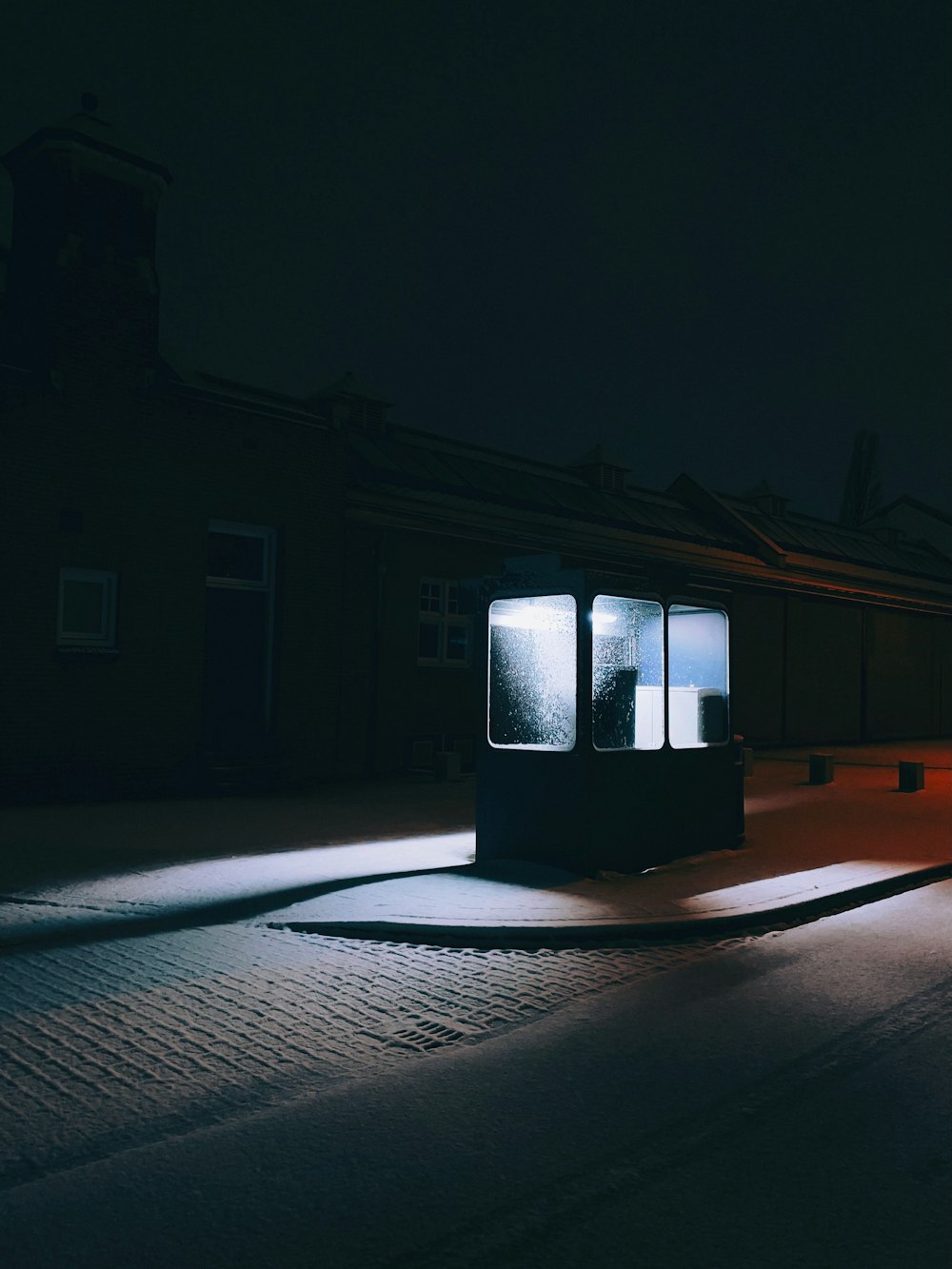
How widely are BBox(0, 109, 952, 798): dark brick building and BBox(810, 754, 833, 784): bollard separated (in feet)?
12.2

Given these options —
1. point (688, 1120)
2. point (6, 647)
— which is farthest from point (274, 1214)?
point (6, 647)

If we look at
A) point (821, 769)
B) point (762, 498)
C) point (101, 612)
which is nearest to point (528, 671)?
point (101, 612)

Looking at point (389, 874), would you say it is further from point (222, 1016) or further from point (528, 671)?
point (222, 1016)

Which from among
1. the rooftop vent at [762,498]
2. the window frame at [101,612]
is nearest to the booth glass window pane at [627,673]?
the window frame at [101,612]

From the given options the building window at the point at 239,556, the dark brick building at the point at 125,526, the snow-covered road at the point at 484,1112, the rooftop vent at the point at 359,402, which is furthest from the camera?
the rooftop vent at the point at 359,402

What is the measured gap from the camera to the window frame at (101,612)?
1394 cm

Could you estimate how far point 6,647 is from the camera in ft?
43.7

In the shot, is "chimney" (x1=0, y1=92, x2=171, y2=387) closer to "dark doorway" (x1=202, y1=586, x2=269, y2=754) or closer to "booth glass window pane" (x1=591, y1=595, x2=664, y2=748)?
"dark doorway" (x1=202, y1=586, x2=269, y2=754)

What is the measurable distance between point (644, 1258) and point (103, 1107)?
222cm

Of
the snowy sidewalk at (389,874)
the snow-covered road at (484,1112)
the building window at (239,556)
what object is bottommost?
the snow-covered road at (484,1112)

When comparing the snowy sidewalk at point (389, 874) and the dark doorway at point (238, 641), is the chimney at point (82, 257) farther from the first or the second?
the snowy sidewalk at point (389, 874)

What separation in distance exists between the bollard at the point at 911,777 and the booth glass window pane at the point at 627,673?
347 inches

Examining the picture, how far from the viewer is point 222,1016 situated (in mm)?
5477

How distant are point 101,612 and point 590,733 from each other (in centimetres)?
795
